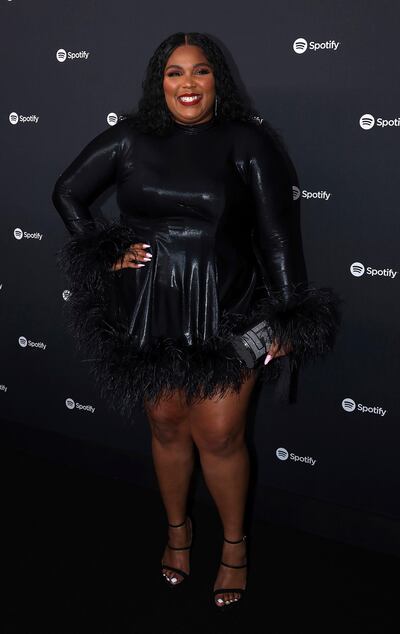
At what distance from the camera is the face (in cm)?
178

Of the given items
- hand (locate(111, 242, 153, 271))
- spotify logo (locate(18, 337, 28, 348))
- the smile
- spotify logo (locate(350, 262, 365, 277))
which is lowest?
spotify logo (locate(18, 337, 28, 348))

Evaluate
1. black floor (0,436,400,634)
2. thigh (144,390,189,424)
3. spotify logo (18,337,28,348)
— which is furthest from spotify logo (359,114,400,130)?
spotify logo (18,337,28,348)

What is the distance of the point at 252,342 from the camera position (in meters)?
1.85

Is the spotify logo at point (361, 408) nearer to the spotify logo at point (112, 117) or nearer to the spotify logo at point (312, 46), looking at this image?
the spotify logo at point (312, 46)

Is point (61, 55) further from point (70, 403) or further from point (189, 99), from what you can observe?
point (70, 403)

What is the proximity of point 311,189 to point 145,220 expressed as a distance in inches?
25.2

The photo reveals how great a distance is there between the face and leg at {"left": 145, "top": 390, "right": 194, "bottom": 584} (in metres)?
0.79

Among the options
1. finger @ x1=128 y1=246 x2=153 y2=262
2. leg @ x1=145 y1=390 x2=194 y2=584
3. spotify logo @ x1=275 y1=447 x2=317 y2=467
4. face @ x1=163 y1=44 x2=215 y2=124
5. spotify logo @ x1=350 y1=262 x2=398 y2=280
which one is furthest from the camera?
spotify logo @ x1=275 y1=447 x2=317 y2=467

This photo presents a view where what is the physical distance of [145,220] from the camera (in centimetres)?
190

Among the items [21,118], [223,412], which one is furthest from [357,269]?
[21,118]

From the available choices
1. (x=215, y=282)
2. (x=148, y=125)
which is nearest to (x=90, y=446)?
(x=215, y=282)

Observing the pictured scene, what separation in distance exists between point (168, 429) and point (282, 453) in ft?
2.12

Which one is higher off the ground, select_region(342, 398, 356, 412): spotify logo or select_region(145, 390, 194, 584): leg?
select_region(342, 398, 356, 412): spotify logo

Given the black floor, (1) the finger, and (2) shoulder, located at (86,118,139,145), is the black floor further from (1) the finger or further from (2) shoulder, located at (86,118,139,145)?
(2) shoulder, located at (86,118,139,145)
